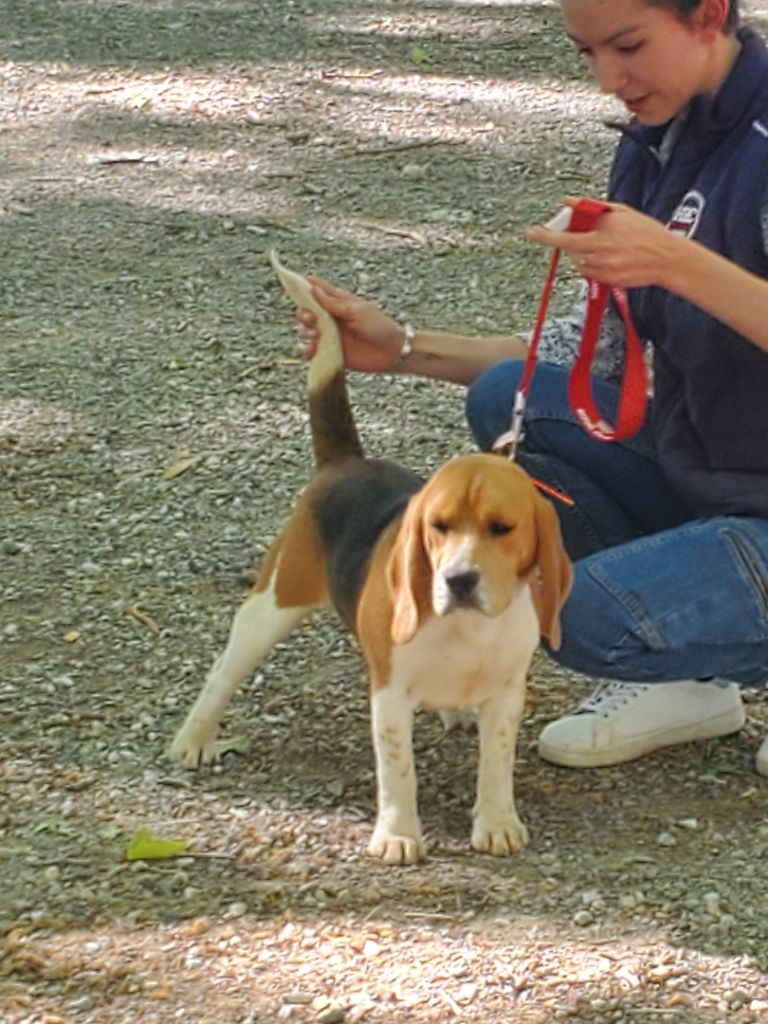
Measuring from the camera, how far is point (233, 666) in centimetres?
383

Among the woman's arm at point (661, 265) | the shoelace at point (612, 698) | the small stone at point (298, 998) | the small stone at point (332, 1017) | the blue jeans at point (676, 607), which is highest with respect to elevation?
the woman's arm at point (661, 265)

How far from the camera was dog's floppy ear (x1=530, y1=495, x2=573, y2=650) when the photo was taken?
3.23m

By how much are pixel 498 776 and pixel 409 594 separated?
0.52 m

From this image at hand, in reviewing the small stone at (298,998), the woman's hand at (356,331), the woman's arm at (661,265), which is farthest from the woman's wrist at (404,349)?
the small stone at (298,998)

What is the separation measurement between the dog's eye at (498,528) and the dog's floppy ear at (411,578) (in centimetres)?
15

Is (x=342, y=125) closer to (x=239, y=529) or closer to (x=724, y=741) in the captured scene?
(x=239, y=529)

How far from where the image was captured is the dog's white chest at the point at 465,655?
329 cm

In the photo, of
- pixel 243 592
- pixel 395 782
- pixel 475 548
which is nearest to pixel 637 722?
pixel 395 782

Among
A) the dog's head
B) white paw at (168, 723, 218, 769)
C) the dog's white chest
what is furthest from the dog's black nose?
white paw at (168, 723, 218, 769)

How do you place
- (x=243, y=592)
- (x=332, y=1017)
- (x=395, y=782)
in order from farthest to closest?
(x=243, y=592)
(x=395, y=782)
(x=332, y=1017)

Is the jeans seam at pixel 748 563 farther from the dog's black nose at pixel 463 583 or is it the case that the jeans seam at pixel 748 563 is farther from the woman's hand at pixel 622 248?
the dog's black nose at pixel 463 583

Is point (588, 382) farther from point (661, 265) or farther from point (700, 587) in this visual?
point (661, 265)

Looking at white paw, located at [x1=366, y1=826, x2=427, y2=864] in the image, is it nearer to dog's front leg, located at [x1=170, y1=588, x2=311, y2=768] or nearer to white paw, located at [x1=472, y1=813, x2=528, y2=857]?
white paw, located at [x1=472, y1=813, x2=528, y2=857]

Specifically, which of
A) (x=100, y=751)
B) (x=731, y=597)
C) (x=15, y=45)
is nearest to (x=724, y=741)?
(x=731, y=597)
